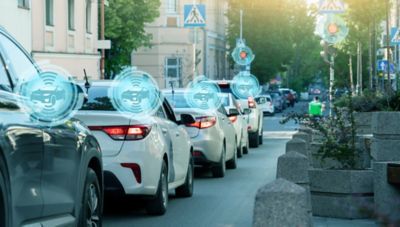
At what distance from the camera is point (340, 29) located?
2973 cm

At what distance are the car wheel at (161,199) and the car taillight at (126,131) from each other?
735 millimetres

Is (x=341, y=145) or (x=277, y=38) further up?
(x=277, y=38)

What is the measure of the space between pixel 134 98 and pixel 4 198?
654cm

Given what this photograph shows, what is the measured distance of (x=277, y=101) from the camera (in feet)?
243

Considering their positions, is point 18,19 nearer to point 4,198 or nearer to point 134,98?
point 134,98

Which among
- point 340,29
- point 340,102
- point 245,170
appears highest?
point 340,29

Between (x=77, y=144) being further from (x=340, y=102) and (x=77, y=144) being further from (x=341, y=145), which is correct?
(x=340, y=102)

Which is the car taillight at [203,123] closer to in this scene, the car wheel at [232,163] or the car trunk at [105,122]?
the car wheel at [232,163]

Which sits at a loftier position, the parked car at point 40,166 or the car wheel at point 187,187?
the parked car at point 40,166

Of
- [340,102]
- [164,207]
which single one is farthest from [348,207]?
[340,102]

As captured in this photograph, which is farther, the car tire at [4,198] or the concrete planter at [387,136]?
the concrete planter at [387,136]

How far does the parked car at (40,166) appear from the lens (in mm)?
6031

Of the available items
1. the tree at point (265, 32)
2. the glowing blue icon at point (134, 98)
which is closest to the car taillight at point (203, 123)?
the glowing blue icon at point (134, 98)

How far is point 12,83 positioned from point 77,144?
843mm
